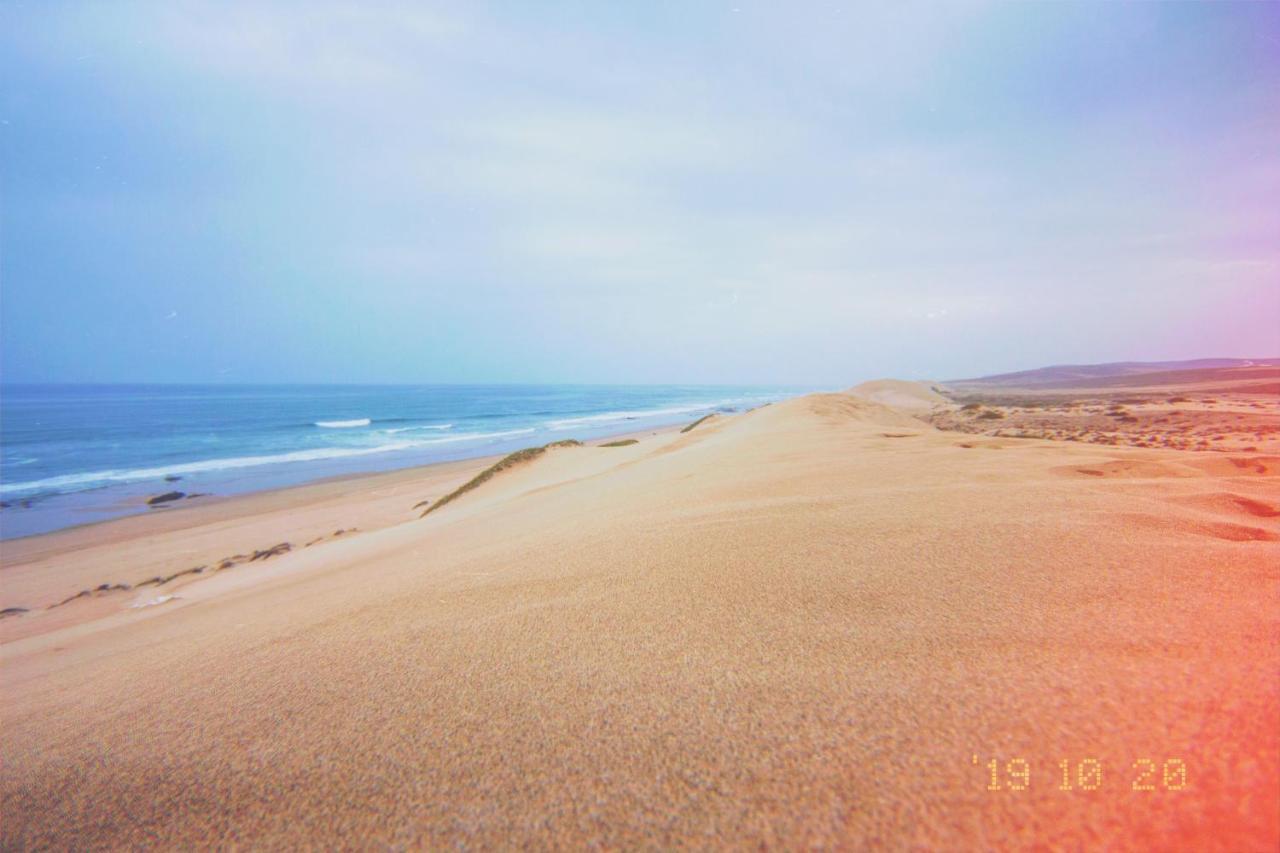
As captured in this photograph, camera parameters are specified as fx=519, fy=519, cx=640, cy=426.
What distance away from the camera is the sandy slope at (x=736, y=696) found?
37.5 inches

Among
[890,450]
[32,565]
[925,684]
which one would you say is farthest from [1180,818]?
[32,565]

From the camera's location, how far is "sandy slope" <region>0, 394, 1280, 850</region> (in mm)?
952

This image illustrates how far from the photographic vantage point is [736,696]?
1.31 metres

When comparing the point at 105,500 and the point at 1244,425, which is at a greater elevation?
the point at 1244,425

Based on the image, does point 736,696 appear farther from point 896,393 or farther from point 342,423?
point 342,423

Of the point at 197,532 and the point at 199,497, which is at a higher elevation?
the point at 199,497

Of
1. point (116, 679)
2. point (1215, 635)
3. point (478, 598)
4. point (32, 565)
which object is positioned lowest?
point (32, 565)

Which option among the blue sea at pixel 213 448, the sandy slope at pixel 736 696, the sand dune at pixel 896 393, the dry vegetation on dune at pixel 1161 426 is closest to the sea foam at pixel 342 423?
the blue sea at pixel 213 448

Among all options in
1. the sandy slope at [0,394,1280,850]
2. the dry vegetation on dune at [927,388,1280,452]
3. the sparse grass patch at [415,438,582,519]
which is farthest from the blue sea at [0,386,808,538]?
the dry vegetation on dune at [927,388,1280,452]

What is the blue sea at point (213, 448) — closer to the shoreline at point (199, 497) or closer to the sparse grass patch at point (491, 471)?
the shoreline at point (199, 497)

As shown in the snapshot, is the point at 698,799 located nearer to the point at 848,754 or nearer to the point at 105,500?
the point at 848,754

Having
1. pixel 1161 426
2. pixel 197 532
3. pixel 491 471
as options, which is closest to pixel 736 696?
pixel 491 471

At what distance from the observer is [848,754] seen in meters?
1.05

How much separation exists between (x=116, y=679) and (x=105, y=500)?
2110cm
